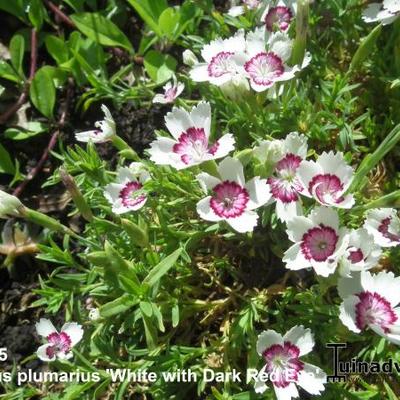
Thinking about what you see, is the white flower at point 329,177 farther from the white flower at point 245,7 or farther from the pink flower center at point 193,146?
A: the white flower at point 245,7

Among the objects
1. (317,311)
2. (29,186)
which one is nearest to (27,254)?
(29,186)

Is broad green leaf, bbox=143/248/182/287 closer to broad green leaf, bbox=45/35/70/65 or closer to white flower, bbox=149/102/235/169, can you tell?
white flower, bbox=149/102/235/169

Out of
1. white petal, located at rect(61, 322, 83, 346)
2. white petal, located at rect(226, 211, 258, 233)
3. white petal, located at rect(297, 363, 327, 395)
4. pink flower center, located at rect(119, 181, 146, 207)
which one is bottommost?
white petal, located at rect(61, 322, 83, 346)

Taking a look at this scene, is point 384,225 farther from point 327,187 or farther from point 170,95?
point 170,95

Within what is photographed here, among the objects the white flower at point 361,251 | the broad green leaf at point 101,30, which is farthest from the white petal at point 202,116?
the broad green leaf at point 101,30

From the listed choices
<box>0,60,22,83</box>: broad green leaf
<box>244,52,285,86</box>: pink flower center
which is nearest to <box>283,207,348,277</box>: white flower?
<box>244,52,285,86</box>: pink flower center

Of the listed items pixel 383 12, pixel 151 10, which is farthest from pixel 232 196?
pixel 151 10
